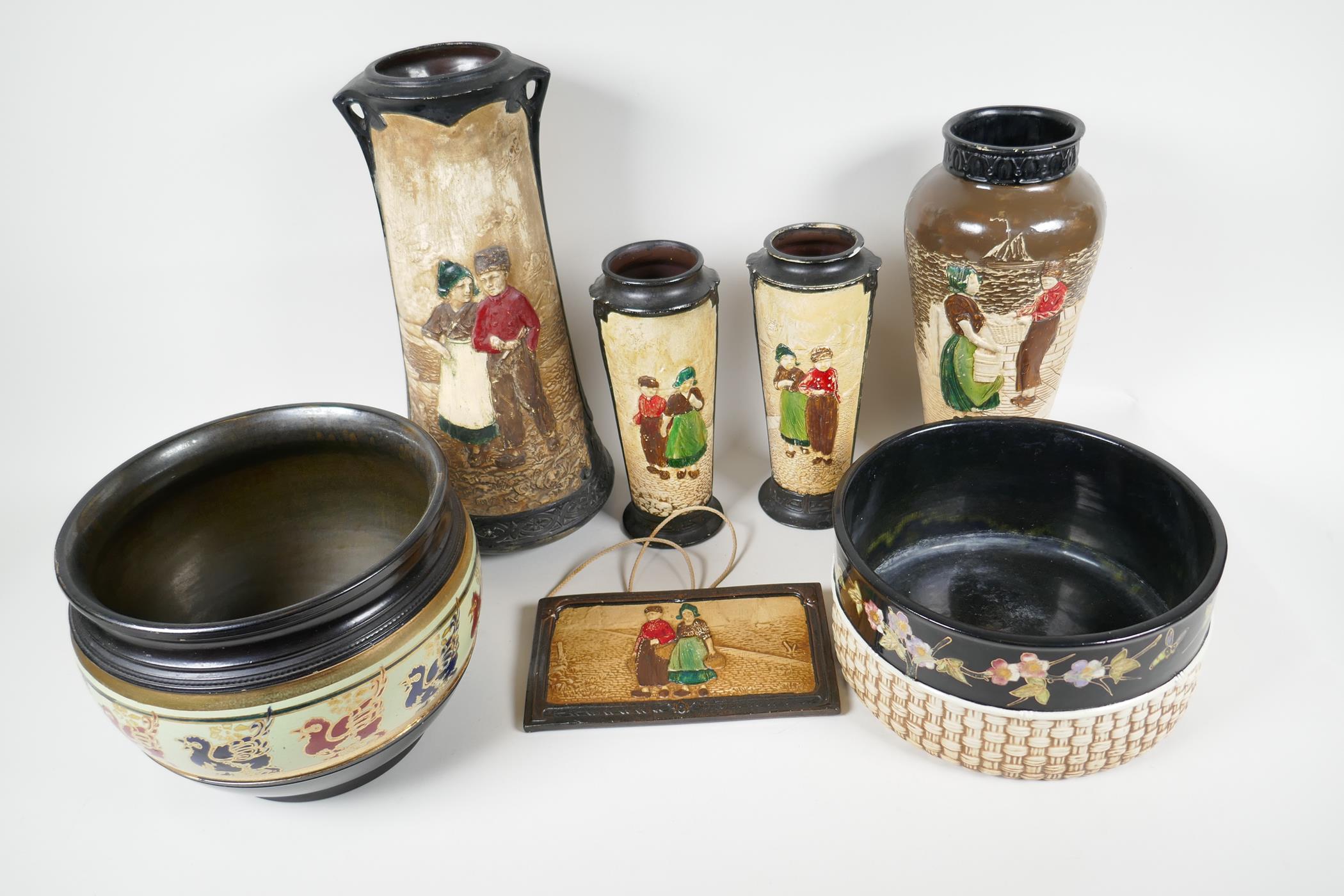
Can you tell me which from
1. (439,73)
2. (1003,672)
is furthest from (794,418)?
(439,73)

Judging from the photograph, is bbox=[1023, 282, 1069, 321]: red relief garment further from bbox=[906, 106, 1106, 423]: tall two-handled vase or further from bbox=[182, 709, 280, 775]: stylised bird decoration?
bbox=[182, 709, 280, 775]: stylised bird decoration

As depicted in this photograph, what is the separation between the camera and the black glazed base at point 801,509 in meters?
A: 1.77

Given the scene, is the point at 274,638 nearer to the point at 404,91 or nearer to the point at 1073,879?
the point at 404,91

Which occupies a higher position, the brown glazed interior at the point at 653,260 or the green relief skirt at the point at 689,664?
the brown glazed interior at the point at 653,260

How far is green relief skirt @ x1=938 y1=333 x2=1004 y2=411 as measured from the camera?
1.64 m

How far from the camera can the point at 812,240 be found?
1.66 metres

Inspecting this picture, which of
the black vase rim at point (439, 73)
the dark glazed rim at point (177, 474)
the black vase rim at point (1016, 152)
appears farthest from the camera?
the black vase rim at point (1016, 152)

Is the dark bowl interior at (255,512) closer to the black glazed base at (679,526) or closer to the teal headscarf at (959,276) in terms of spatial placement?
the black glazed base at (679,526)

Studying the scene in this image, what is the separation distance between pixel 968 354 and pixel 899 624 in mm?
597

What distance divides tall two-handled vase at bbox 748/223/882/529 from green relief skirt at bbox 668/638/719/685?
0.37 m

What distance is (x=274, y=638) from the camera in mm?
1100

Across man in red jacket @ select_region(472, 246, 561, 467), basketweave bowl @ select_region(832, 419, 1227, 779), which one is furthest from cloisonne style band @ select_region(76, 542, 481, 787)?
basketweave bowl @ select_region(832, 419, 1227, 779)

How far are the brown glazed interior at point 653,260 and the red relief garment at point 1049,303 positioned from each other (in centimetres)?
52

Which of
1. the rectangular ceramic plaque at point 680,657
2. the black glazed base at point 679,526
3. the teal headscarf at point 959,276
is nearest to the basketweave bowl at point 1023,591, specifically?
the rectangular ceramic plaque at point 680,657
